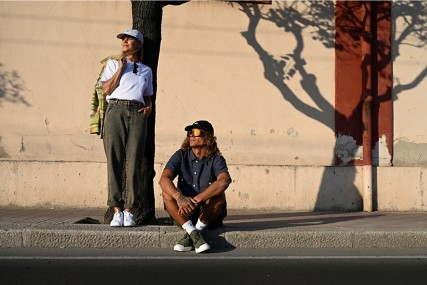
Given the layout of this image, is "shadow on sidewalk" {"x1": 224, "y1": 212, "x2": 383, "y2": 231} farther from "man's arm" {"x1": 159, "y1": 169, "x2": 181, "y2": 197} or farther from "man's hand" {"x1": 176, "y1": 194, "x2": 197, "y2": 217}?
"man's arm" {"x1": 159, "y1": 169, "x2": 181, "y2": 197}

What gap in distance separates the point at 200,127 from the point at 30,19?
4.65 meters

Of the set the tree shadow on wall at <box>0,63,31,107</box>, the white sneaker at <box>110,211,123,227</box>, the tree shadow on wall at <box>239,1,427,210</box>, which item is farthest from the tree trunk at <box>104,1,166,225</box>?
the tree shadow on wall at <box>0,63,31,107</box>

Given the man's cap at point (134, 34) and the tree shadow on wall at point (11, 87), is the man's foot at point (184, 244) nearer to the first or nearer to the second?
the man's cap at point (134, 34)

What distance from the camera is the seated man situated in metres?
7.02

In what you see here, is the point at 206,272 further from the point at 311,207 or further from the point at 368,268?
the point at 311,207

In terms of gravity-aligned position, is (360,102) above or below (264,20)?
below

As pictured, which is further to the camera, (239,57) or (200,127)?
(239,57)

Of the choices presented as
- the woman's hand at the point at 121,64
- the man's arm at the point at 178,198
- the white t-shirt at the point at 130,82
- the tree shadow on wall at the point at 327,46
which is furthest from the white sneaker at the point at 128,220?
the tree shadow on wall at the point at 327,46

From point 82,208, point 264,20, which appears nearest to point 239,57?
point 264,20

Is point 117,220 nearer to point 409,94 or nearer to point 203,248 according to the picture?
point 203,248

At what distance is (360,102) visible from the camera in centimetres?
1122

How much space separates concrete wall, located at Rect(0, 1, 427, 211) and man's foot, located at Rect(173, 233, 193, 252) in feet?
12.1

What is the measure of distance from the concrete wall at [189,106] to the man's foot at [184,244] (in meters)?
3.70

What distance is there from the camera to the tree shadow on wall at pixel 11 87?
1073cm
